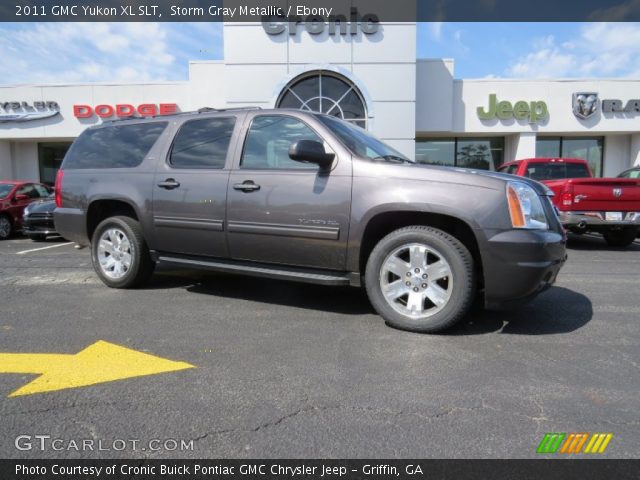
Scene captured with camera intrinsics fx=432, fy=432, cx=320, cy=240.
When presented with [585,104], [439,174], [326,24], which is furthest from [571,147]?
[439,174]

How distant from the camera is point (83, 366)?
288cm

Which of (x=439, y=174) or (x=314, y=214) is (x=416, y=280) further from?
(x=314, y=214)

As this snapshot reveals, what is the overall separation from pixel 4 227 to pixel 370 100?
11883 millimetres

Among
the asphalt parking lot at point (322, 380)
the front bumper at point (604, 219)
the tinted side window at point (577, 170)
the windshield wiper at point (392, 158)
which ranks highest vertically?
the tinted side window at point (577, 170)

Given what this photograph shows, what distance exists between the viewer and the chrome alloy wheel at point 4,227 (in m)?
11.2

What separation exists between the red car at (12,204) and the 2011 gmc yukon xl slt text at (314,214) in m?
8.20

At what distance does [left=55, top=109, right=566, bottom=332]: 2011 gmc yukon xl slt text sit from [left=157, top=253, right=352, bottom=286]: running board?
13mm

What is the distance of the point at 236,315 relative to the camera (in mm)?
4016

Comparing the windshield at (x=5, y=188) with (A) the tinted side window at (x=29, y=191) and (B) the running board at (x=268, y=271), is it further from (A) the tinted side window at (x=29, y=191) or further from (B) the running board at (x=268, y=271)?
(B) the running board at (x=268, y=271)

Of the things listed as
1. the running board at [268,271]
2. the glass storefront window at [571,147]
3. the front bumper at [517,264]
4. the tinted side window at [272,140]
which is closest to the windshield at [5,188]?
the running board at [268,271]

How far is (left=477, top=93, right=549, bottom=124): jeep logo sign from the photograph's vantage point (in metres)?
17.6

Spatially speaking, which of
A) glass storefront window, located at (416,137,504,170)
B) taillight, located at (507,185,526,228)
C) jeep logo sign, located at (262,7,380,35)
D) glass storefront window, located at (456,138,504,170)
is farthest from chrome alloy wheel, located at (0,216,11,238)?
glass storefront window, located at (456,138,504,170)
